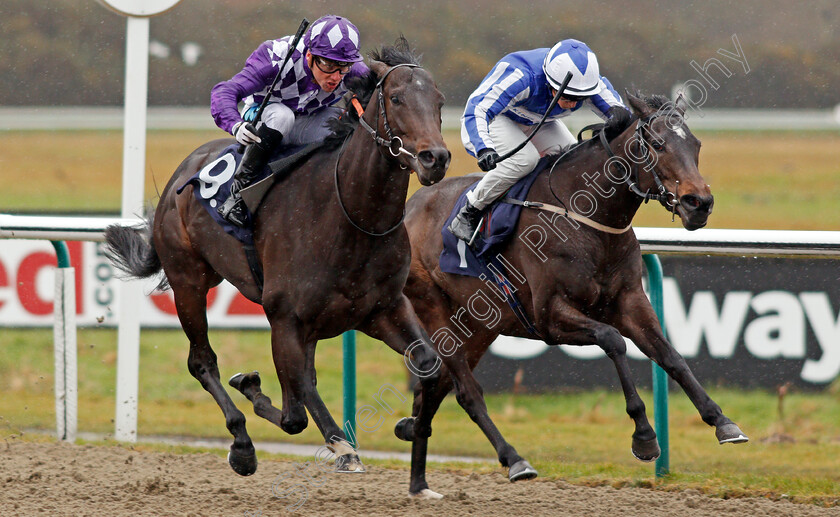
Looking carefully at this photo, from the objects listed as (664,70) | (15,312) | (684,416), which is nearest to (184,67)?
(664,70)

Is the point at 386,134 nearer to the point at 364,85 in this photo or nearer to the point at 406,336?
the point at 364,85

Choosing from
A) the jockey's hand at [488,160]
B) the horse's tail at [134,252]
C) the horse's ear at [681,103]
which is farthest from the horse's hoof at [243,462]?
the horse's ear at [681,103]

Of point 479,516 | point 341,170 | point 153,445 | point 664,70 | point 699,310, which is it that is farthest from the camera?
point 664,70

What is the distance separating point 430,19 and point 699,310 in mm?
10348

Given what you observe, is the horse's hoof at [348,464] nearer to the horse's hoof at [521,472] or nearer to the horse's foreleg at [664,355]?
the horse's hoof at [521,472]

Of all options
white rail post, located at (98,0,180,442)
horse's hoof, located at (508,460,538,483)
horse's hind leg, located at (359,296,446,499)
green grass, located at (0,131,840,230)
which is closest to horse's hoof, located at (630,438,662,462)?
horse's hoof, located at (508,460,538,483)

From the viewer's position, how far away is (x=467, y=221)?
196 inches

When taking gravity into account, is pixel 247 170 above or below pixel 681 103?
below

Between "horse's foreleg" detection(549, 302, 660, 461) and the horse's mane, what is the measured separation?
1163 mm

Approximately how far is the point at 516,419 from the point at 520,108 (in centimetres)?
262

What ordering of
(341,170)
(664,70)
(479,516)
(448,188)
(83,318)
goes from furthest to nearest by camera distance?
(664,70), (83,318), (448,188), (479,516), (341,170)

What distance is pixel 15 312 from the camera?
7.52 meters

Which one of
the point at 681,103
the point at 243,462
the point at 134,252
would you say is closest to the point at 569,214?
the point at 681,103

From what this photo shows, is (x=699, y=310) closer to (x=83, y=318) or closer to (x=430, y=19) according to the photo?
(x=83, y=318)
